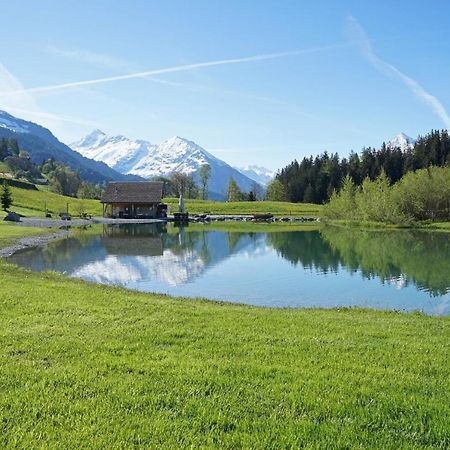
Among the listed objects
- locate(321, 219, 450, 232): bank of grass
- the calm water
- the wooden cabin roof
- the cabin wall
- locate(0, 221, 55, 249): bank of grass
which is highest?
the wooden cabin roof

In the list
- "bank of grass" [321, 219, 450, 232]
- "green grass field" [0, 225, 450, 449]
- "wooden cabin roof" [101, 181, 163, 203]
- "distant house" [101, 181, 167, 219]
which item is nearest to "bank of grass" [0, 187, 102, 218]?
"distant house" [101, 181, 167, 219]

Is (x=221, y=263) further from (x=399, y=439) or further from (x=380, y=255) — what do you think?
(x=399, y=439)

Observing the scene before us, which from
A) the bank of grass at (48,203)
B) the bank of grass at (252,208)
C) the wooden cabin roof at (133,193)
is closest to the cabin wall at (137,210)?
the wooden cabin roof at (133,193)

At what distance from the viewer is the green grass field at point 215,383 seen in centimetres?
568

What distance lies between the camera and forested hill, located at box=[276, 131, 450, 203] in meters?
130

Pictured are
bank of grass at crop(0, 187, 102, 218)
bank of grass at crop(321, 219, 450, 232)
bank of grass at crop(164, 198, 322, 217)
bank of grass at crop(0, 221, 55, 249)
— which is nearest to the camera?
bank of grass at crop(0, 221, 55, 249)

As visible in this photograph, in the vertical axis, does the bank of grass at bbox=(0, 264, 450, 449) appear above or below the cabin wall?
below

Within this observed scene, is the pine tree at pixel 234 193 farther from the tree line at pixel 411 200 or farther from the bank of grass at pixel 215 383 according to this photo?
the bank of grass at pixel 215 383

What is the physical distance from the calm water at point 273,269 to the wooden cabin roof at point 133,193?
49.4 metres

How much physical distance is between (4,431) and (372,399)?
16.2 feet

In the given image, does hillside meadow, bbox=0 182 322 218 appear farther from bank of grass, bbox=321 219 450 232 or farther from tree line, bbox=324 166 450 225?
tree line, bbox=324 166 450 225

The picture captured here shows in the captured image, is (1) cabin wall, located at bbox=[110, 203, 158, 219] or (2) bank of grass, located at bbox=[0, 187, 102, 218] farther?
(1) cabin wall, located at bbox=[110, 203, 158, 219]

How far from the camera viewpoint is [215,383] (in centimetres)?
721

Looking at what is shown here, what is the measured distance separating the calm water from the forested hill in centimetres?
8592
